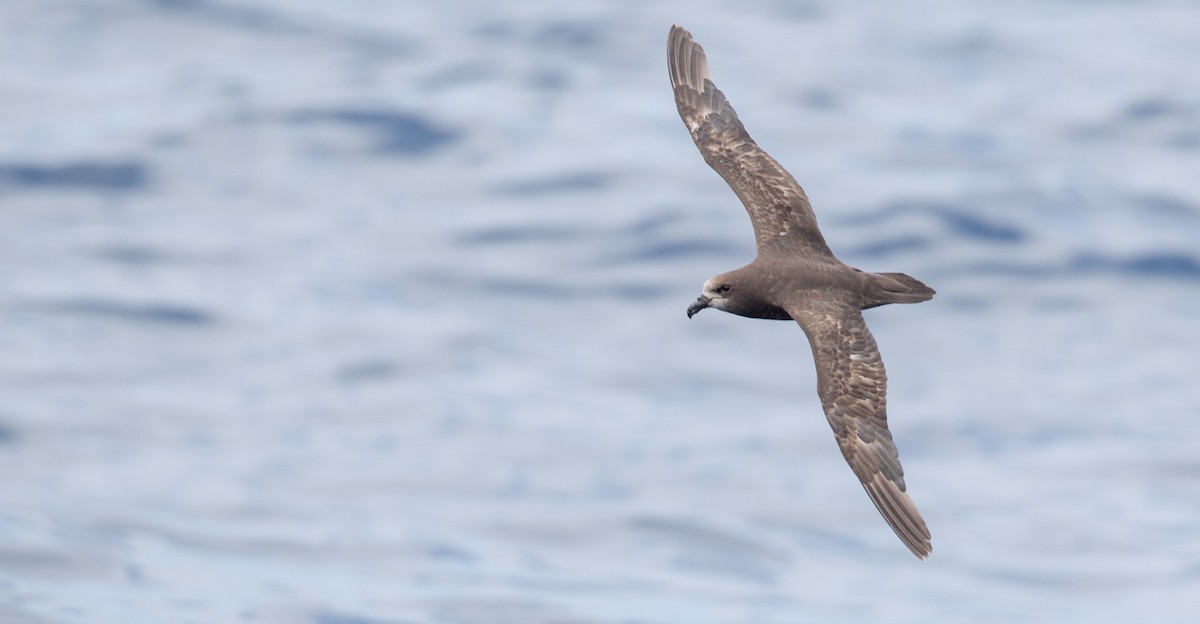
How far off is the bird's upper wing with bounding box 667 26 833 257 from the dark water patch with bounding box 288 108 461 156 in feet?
78.1

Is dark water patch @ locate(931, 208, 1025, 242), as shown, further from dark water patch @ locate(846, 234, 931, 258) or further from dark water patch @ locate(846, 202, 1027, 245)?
dark water patch @ locate(846, 234, 931, 258)

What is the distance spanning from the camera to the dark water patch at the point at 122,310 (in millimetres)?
33500

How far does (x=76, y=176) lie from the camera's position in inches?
1419

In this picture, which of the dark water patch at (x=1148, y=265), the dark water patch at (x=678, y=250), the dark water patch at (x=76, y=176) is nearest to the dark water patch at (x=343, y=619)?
the dark water patch at (x=678, y=250)

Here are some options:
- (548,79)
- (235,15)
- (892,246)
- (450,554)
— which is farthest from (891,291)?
(235,15)

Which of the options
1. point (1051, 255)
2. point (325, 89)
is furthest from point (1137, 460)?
point (325, 89)

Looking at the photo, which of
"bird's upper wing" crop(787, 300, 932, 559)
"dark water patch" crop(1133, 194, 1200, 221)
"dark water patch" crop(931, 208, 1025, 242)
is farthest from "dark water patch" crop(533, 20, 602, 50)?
"bird's upper wing" crop(787, 300, 932, 559)

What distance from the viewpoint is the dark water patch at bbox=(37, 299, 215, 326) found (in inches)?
1319

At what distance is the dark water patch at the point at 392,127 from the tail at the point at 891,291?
85.8 ft

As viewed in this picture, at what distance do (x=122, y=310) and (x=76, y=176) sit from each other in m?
3.85

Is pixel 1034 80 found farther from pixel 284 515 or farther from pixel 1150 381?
pixel 284 515

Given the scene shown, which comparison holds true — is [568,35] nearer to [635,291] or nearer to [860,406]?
[635,291]

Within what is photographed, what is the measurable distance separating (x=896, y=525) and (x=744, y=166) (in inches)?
116

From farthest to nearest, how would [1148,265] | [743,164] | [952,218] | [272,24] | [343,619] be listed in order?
1. [272,24]
2. [1148,265]
3. [952,218]
4. [343,619]
5. [743,164]
